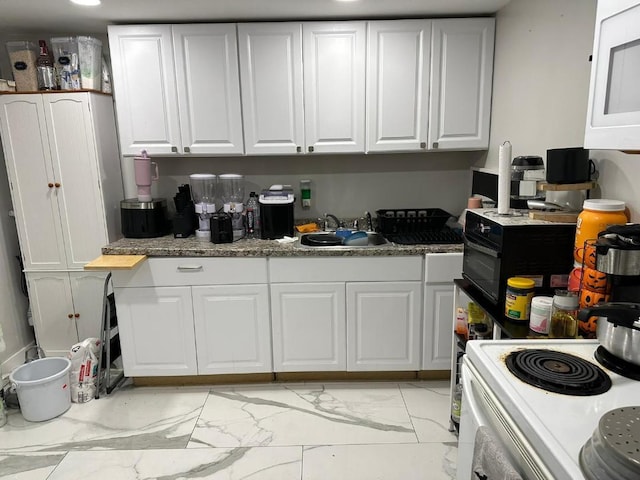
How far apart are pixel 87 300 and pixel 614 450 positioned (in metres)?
3.09

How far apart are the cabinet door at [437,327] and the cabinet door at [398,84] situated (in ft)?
3.12

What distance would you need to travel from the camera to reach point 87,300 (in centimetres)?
301

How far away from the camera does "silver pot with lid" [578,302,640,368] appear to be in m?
1.09

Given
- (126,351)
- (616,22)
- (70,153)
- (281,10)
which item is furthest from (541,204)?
(70,153)

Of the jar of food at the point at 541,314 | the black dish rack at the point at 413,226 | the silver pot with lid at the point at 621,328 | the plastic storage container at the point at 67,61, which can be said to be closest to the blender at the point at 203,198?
the plastic storage container at the point at 67,61

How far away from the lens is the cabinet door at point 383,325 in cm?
265

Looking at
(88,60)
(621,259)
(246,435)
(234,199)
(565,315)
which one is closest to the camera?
(621,259)

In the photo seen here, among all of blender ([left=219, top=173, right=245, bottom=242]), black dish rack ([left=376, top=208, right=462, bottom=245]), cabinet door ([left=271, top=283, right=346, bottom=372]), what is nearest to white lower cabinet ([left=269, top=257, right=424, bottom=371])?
cabinet door ([left=271, top=283, right=346, bottom=372])

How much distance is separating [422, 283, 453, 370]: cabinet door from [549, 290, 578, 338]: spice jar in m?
1.17

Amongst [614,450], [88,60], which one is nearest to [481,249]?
[614,450]

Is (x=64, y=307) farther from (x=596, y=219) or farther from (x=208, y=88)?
(x=596, y=219)

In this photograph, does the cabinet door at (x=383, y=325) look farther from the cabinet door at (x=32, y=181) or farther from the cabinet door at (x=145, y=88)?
the cabinet door at (x=32, y=181)

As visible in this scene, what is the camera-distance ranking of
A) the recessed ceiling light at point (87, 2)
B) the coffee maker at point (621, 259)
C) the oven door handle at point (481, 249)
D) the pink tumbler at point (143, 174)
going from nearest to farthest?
the coffee maker at point (621, 259), the oven door handle at point (481, 249), the recessed ceiling light at point (87, 2), the pink tumbler at point (143, 174)

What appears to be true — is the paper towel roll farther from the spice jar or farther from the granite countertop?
the granite countertop
